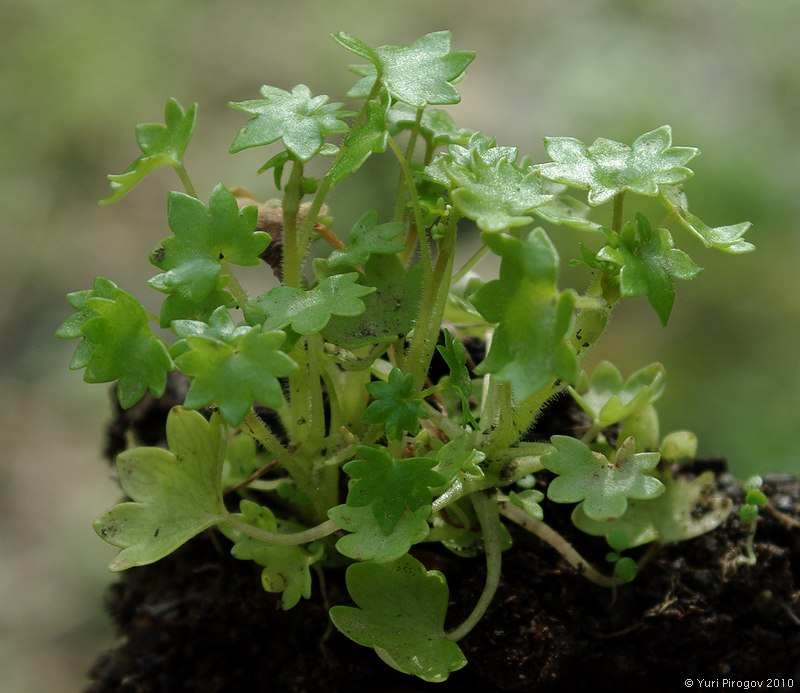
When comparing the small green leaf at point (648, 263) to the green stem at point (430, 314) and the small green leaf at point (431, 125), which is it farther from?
the small green leaf at point (431, 125)

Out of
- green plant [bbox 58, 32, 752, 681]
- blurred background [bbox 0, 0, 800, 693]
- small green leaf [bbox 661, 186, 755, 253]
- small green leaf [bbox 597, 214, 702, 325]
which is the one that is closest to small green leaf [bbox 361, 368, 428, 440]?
green plant [bbox 58, 32, 752, 681]

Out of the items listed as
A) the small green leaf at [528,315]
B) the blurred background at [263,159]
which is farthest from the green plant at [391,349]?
the blurred background at [263,159]

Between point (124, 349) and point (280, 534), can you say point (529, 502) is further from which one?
point (124, 349)

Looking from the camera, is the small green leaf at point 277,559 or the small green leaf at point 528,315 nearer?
the small green leaf at point 528,315

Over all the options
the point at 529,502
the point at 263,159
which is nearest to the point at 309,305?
the point at 529,502

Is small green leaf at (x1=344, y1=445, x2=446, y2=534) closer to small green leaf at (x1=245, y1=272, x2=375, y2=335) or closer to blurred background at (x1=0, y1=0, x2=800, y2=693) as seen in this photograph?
small green leaf at (x1=245, y1=272, x2=375, y2=335)

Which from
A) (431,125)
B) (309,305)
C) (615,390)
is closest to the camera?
(309,305)

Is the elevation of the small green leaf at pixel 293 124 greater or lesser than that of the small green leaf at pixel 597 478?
greater
